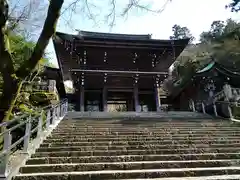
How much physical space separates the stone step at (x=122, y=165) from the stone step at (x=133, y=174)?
219 millimetres

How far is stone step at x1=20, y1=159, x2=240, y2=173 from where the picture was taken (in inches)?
173

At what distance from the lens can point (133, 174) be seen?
4.20m

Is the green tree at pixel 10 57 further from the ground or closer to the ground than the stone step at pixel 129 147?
further from the ground

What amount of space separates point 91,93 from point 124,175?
13.7 metres

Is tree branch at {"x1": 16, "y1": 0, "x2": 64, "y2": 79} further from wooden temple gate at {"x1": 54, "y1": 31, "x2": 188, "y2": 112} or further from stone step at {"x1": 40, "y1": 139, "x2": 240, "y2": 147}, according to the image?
wooden temple gate at {"x1": 54, "y1": 31, "x2": 188, "y2": 112}

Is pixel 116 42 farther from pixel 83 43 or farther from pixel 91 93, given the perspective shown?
pixel 91 93

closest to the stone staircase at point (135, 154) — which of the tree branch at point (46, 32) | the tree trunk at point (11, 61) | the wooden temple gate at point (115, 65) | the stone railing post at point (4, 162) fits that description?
the stone railing post at point (4, 162)

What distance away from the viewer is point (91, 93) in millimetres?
17578

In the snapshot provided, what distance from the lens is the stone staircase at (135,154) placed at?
424cm

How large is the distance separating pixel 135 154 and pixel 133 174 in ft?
4.26

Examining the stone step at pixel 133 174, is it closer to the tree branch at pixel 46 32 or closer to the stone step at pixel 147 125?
the tree branch at pixel 46 32

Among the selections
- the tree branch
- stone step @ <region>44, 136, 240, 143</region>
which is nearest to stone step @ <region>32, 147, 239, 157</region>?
stone step @ <region>44, 136, 240, 143</region>

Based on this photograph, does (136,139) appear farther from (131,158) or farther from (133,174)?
(133,174)

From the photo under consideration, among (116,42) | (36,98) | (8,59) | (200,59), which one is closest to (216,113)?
(116,42)
